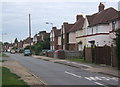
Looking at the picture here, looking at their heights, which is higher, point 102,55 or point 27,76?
point 102,55

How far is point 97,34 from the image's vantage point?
169 feet

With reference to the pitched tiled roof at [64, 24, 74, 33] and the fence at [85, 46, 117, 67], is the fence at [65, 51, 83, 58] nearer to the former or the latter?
the fence at [85, 46, 117, 67]

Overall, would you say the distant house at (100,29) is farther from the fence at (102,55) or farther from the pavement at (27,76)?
the pavement at (27,76)

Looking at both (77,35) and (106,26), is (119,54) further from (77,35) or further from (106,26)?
(77,35)

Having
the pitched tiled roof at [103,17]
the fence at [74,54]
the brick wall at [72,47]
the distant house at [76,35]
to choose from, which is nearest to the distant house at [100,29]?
the pitched tiled roof at [103,17]

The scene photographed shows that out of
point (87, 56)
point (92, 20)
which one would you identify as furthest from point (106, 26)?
point (87, 56)

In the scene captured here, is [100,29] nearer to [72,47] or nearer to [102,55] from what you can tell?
[102,55]

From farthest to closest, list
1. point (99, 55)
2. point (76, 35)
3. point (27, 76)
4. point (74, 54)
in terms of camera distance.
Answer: point (76, 35) < point (74, 54) < point (99, 55) < point (27, 76)

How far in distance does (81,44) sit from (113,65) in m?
33.9

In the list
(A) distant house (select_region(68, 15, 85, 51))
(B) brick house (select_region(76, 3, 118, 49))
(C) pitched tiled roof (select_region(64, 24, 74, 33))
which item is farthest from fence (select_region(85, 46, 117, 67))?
(C) pitched tiled roof (select_region(64, 24, 74, 33))

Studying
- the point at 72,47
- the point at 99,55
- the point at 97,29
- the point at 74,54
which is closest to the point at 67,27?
the point at 72,47

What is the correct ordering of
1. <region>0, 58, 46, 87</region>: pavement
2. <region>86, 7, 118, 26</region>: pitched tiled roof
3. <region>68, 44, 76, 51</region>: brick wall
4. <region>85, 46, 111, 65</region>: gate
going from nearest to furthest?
<region>0, 58, 46, 87</region>: pavement → <region>85, 46, 111, 65</region>: gate → <region>86, 7, 118, 26</region>: pitched tiled roof → <region>68, 44, 76, 51</region>: brick wall

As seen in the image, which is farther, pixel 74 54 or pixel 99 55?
pixel 74 54

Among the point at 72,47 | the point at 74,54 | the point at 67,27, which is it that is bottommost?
the point at 74,54
